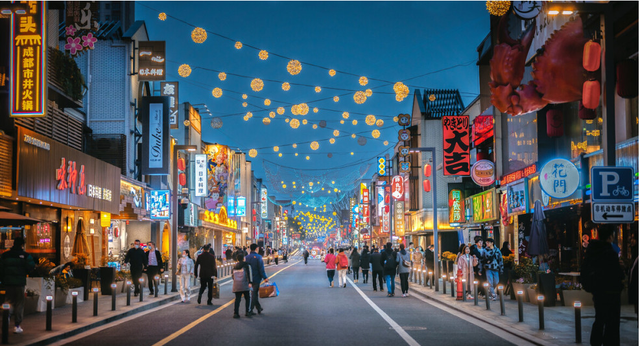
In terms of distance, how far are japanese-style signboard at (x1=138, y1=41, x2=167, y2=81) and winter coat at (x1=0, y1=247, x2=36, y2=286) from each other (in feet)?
77.9

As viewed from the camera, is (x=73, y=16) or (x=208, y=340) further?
(x=73, y=16)

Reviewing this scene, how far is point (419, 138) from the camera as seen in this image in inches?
2266

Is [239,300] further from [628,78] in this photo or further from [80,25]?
[80,25]

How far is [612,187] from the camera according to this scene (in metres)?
12.1

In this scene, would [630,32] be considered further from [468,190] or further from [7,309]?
[468,190]

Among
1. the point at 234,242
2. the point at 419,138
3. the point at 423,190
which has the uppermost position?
the point at 419,138

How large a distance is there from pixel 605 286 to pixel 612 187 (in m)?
2.18

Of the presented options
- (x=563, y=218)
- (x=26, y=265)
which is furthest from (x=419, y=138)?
(x=26, y=265)

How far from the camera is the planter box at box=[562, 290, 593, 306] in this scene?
1933 cm

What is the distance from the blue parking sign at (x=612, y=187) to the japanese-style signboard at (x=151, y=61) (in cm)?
2871

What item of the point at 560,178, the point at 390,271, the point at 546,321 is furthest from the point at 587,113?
the point at 390,271

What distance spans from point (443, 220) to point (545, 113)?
2927 cm

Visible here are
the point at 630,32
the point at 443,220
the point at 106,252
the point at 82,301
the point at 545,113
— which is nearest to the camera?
the point at 630,32

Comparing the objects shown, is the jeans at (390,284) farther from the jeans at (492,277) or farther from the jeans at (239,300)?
the jeans at (239,300)
